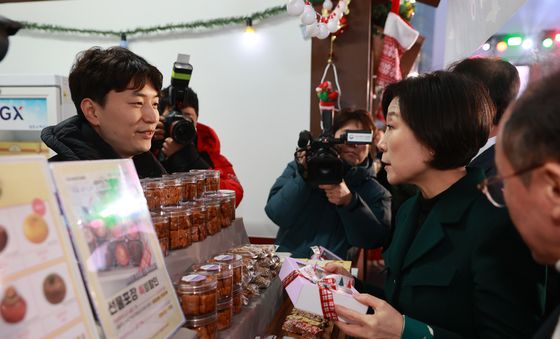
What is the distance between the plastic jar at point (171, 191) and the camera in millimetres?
1183

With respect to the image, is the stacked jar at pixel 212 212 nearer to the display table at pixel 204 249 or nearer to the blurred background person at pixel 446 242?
the display table at pixel 204 249

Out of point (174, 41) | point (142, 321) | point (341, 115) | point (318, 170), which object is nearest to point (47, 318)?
point (142, 321)

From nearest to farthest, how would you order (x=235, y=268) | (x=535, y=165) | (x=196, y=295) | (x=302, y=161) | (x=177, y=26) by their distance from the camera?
(x=535, y=165) → (x=196, y=295) → (x=235, y=268) → (x=302, y=161) → (x=177, y=26)

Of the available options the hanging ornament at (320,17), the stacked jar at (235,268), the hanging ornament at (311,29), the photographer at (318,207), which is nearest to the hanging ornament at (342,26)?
the hanging ornament at (320,17)

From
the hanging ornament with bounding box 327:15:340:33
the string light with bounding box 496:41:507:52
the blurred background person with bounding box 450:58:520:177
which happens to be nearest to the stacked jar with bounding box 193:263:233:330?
the blurred background person with bounding box 450:58:520:177

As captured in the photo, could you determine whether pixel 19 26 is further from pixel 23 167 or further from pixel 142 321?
pixel 142 321

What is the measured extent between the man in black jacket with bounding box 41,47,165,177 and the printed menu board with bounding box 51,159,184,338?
0.65 metres

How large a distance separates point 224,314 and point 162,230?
0.90 feet

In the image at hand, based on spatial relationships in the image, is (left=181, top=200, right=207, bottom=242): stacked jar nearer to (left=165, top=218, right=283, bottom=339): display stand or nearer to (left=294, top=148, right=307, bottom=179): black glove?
(left=165, top=218, right=283, bottom=339): display stand

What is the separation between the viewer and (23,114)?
3.13 metres

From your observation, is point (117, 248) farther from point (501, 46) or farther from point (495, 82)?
point (501, 46)

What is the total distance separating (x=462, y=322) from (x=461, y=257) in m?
0.16

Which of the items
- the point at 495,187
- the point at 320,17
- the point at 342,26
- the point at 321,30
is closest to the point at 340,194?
the point at 495,187

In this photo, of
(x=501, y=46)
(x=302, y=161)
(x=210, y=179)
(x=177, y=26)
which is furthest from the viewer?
(x=501, y=46)
